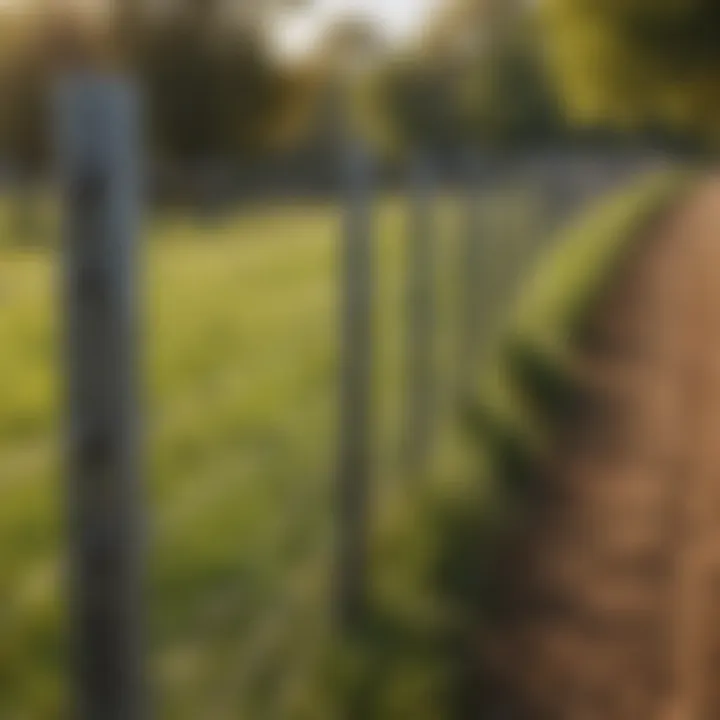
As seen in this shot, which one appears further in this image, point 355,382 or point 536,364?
point 536,364

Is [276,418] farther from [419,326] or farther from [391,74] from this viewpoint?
[391,74]

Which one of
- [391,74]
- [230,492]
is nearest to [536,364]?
[230,492]

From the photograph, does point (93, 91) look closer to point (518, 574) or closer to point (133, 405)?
point (133, 405)

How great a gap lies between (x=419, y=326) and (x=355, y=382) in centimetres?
262

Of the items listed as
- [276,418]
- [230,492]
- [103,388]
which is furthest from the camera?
[276,418]

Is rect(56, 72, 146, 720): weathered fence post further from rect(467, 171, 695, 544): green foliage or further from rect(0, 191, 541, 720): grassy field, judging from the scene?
rect(467, 171, 695, 544): green foliage

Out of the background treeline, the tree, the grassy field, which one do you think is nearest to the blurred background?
the grassy field

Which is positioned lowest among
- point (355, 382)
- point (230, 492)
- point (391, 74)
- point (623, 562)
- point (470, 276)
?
point (391, 74)

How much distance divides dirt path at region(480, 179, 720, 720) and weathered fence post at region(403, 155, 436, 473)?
0.55 metres

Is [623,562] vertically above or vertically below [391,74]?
above

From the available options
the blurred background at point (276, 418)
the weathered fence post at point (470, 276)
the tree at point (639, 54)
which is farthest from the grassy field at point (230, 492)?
the tree at point (639, 54)

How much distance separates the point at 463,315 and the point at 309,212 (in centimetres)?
370

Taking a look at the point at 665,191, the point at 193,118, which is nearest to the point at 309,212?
the point at 193,118

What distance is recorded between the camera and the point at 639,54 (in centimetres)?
3606
